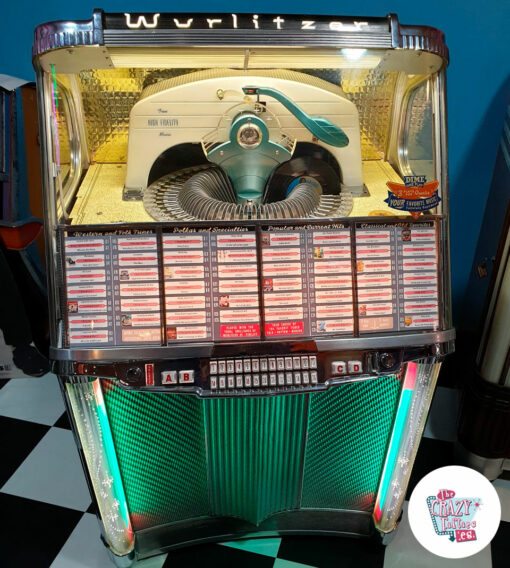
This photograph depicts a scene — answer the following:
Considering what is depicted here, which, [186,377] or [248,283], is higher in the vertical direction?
[248,283]

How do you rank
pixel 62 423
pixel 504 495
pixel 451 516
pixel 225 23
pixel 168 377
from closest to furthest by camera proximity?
pixel 225 23 → pixel 168 377 → pixel 451 516 → pixel 504 495 → pixel 62 423

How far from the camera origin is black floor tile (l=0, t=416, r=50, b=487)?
2336 millimetres

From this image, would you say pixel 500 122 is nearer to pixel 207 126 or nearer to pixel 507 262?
pixel 507 262

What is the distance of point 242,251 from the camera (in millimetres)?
1474

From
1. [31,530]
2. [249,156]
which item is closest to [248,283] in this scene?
[249,156]

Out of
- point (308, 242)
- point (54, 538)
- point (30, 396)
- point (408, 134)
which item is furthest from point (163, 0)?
point (54, 538)

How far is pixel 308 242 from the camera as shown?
1.48 meters

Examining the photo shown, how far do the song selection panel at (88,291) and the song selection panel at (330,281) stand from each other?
538 millimetres

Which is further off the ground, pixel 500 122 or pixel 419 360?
pixel 500 122

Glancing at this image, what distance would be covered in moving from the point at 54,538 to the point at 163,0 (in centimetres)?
211

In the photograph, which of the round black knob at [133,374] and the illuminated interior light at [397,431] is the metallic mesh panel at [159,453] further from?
the illuminated interior light at [397,431]

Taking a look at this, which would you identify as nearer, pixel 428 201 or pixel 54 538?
pixel 428 201

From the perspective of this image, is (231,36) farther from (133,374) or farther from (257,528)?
(257,528)

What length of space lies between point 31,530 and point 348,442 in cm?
124
